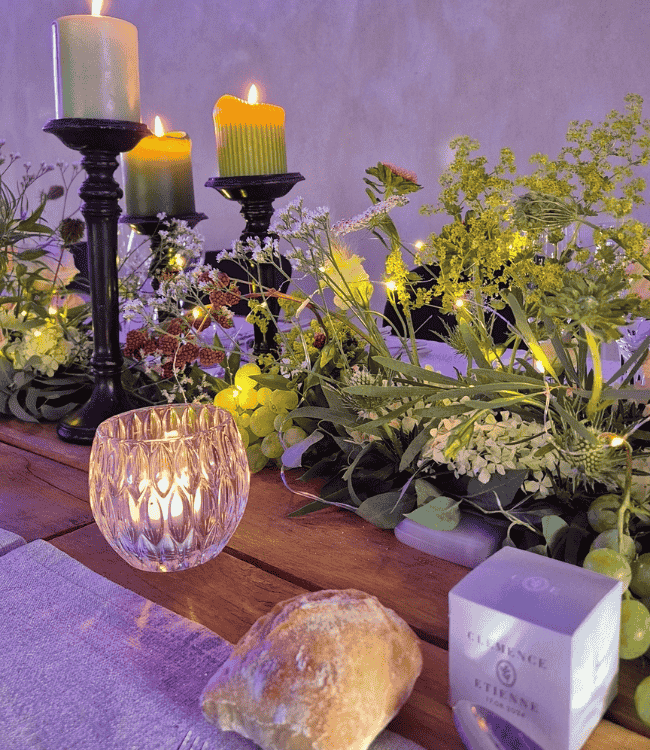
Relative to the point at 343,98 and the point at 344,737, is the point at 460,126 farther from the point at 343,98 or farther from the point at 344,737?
the point at 344,737

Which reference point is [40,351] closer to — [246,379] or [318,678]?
[246,379]

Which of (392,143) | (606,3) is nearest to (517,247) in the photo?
(606,3)

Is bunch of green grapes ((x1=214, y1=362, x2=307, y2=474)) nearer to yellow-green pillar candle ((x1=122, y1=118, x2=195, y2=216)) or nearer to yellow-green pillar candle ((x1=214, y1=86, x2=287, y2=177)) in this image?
yellow-green pillar candle ((x1=214, y1=86, x2=287, y2=177))

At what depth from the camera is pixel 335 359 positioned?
78cm

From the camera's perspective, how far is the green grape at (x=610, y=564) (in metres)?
0.42

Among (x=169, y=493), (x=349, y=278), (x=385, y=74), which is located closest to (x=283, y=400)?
(x=349, y=278)

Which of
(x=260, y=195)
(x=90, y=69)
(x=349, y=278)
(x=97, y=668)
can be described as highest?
(x=90, y=69)

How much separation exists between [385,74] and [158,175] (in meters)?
2.32

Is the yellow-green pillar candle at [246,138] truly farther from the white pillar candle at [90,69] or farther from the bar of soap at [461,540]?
the bar of soap at [461,540]

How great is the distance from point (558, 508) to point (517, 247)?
8.1 inches

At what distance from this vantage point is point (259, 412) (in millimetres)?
745

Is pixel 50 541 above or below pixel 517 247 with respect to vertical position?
below

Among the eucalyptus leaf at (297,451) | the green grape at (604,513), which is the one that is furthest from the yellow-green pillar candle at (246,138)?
the green grape at (604,513)

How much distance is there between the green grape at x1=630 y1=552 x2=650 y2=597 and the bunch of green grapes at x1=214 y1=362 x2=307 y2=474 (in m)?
0.37
